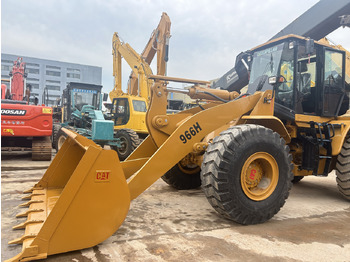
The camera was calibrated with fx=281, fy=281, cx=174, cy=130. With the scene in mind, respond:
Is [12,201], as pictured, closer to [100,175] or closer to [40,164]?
[100,175]

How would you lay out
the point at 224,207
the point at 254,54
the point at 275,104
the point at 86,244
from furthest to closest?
the point at 254,54
the point at 275,104
the point at 224,207
the point at 86,244

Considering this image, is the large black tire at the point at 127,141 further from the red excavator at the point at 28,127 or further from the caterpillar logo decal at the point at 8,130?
the caterpillar logo decal at the point at 8,130

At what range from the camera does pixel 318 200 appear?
4719 mm

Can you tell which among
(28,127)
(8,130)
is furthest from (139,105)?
(8,130)

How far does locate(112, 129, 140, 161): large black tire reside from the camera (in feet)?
27.2

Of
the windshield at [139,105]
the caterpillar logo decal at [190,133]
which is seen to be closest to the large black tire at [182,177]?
the caterpillar logo decal at [190,133]

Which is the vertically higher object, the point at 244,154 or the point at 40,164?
the point at 244,154

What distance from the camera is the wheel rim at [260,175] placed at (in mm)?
3336

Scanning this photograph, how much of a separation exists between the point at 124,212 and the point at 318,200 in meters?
3.57

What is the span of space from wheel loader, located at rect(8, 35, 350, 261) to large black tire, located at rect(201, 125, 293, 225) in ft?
0.04

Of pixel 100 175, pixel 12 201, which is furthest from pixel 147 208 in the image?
pixel 12 201

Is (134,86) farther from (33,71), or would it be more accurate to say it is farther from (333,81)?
(33,71)

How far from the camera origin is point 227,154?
313 cm

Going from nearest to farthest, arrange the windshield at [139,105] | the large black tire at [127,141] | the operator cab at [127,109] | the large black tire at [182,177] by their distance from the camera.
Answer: the large black tire at [182,177] < the large black tire at [127,141] < the operator cab at [127,109] < the windshield at [139,105]
